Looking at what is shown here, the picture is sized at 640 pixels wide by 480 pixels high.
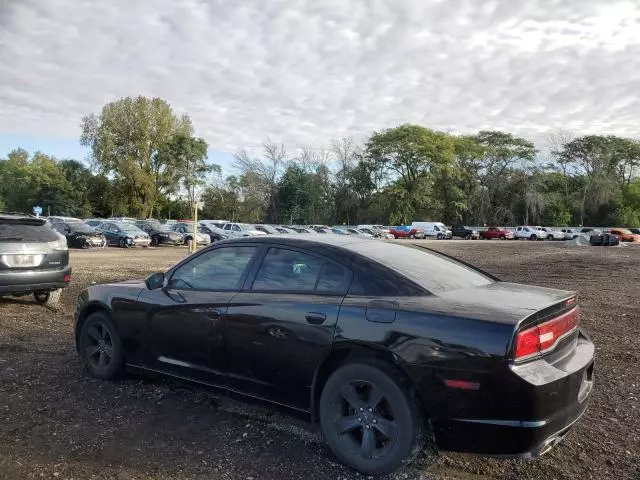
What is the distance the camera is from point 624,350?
6285 millimetres

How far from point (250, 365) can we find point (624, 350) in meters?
4.73

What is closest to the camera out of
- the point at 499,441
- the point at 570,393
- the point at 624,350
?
the point at 499,441

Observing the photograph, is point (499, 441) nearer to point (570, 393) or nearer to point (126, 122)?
point (570, 393)

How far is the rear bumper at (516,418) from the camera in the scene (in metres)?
2.90

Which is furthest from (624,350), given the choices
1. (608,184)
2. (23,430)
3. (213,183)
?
(608,184)

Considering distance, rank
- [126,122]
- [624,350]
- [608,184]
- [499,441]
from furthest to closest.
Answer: [608,184] → [126,122] → [624,350] → [499,441]

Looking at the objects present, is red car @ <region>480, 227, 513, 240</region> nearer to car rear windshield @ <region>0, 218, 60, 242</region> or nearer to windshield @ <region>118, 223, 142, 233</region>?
windshield @ <region>118, 223, 142, 233</region>

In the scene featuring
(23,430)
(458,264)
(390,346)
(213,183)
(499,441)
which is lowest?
(23,430)

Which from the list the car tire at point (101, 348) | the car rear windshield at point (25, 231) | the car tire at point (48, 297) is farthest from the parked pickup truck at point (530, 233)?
the car tire at point (101, 348)

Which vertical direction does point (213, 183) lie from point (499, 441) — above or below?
above

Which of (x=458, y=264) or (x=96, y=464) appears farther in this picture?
(x=458, y=264)

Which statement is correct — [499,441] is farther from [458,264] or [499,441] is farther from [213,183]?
[213,183]

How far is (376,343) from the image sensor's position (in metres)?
3.24

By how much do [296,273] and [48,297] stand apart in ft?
22.2
